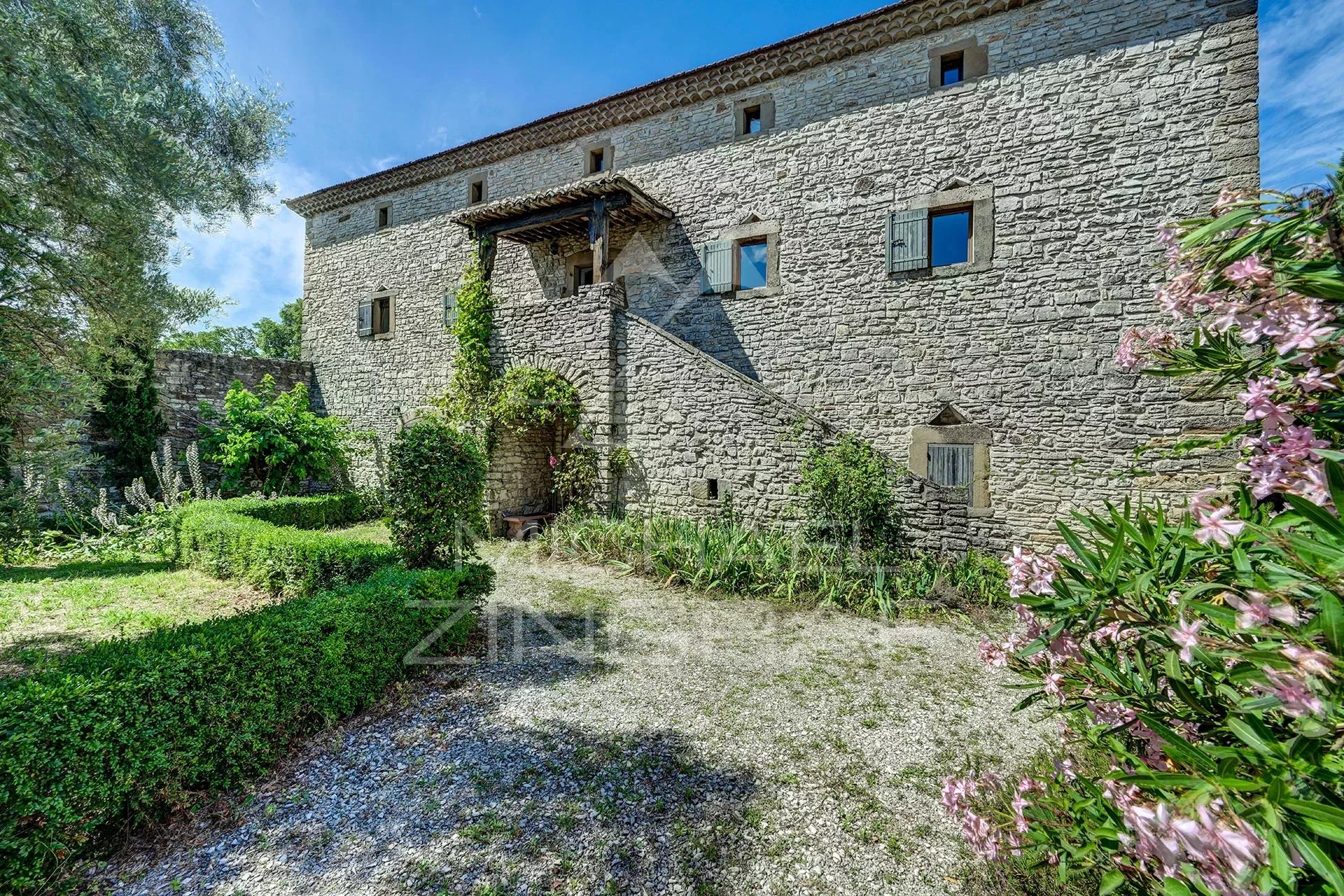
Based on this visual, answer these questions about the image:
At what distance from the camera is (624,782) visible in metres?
2.98

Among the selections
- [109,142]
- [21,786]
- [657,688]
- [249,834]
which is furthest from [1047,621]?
[109,142]

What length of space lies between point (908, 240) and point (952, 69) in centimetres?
297

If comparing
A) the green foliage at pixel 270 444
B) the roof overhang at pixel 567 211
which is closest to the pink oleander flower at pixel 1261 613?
the roof overhang at pixel 567 211

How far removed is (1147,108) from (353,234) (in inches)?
689

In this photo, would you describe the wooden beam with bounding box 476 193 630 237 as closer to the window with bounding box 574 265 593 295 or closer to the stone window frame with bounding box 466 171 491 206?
the window with bounding box 574 265 593 295

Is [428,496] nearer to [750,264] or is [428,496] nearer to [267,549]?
[267,549]

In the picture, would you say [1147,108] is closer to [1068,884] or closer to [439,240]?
[1068,884]

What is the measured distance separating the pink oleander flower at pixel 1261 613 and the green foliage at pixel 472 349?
408 inches

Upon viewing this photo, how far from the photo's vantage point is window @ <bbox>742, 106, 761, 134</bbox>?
32.4 ft

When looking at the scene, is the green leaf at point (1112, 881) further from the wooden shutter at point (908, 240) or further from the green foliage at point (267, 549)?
the wooden shutter at point (908, 240)

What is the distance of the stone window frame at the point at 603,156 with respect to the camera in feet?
36.6

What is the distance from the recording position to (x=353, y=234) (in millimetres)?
14383

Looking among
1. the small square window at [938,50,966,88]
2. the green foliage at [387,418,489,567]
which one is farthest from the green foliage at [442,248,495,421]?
the small square window at [938,50,966,88]

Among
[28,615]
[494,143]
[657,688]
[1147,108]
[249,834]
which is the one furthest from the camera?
[494,143]
